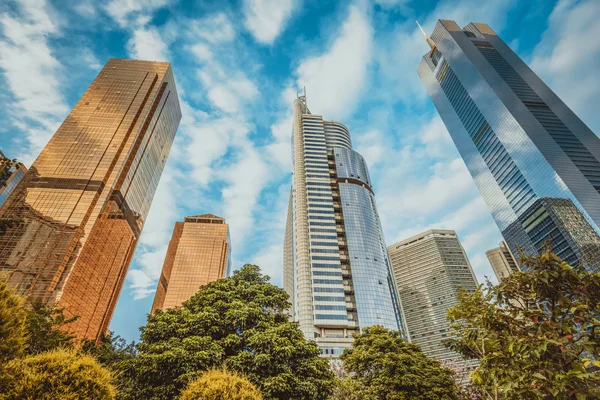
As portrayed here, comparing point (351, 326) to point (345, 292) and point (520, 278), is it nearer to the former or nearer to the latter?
point (345, 292)

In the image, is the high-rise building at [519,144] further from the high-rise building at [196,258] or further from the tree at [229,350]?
the high-rise building at [196,258]

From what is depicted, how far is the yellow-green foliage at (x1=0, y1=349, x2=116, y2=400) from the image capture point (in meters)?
7.20

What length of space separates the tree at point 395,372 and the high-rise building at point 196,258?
10888cm

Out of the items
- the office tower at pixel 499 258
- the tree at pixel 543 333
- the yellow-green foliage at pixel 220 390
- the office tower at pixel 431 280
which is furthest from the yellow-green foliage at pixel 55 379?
the office tower at pixel 499 258

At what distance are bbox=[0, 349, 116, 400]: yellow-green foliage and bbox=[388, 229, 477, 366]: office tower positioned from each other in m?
133

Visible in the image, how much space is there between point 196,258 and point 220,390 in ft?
430

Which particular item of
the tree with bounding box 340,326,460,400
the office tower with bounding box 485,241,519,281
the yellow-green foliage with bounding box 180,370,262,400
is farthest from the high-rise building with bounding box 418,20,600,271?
the yellow-green foliage with bounding box 180,370,262,400

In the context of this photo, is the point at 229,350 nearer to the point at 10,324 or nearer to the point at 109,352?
the point at 10,324

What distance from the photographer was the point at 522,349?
5852 mm

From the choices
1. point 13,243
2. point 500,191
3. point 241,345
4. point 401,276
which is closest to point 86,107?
point 13,243

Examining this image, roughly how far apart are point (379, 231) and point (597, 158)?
185 ft

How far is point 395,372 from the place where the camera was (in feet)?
63.2

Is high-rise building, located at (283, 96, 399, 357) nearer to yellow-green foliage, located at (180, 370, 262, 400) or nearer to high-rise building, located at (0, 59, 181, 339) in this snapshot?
high-rise building, located at (0, 59, 181, 339)

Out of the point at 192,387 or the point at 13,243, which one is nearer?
the point at 192,387
